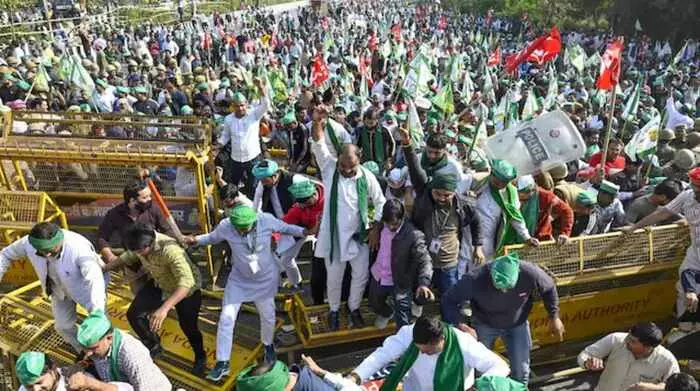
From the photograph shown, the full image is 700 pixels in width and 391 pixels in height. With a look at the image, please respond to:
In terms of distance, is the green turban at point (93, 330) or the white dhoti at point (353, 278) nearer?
the green turban at point (93, 330)

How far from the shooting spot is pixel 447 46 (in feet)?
72.9

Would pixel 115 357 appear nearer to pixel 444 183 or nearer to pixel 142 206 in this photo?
pixel 142 206

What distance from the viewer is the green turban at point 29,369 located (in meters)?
3.41

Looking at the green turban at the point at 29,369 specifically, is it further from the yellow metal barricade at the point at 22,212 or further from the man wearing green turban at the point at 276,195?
the yellow metal barricade at the point at 22,212

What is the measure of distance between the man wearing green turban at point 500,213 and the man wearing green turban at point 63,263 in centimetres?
338

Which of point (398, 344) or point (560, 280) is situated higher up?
point (398, 344)

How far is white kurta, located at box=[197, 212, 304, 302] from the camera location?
5.04 m

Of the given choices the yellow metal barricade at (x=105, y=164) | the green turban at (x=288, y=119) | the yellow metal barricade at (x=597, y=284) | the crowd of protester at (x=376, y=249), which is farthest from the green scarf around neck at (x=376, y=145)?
the yellow metal barricade at (x=597, y=284)

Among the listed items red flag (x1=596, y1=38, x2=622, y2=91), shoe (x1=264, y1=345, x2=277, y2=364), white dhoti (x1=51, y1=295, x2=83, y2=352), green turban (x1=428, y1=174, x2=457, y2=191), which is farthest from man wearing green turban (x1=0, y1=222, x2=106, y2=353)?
red flag (x1=596, y1=38, x2=622, y2=91)

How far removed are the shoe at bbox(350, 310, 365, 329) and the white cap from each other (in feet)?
6.68

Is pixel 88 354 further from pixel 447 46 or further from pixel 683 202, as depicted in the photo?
pixel 447 46

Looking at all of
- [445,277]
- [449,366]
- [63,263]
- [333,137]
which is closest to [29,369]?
[63,263]

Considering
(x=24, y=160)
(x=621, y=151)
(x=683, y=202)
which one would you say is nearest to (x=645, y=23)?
(x=621, y=151)

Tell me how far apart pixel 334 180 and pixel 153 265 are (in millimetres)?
1725
